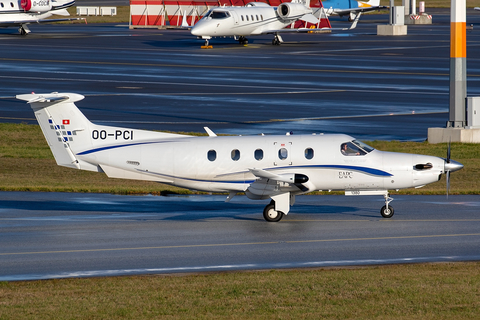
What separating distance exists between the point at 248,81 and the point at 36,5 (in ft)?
131

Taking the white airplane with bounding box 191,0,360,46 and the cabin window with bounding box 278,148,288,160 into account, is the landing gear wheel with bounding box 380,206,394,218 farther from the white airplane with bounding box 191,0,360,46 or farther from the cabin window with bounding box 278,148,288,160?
the white airplane with bounding box 191,0,360,46

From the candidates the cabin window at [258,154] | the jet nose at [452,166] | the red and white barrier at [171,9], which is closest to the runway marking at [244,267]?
the jet nose at [452,166]

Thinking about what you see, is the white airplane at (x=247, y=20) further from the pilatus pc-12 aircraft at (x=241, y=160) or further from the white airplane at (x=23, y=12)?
the pilatus pc-12 aircraft at (x=241, y=160)

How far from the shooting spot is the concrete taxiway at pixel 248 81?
38.1m

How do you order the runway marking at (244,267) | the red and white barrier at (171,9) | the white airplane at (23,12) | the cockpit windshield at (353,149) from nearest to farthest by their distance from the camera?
1. the runway marking at (244,267)
2. the cockpit windshield at (353,149)
3. the white airplane at (23,12)
4. the red and white barrier at (171,9)

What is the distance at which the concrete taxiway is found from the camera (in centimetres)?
3806

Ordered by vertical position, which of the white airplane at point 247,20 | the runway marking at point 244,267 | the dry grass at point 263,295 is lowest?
the runway marking at point 244,267

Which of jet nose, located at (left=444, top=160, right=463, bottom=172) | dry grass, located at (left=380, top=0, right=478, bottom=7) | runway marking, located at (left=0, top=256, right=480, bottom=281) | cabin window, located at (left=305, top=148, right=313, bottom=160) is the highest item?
dry grass, located at (left=380, top=0, right=478, bottom=7)

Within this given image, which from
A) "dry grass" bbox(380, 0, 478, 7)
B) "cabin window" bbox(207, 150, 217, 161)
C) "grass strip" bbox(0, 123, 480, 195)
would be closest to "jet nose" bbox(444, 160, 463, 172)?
"grass strip" bbox(0, 123, 480, 195)

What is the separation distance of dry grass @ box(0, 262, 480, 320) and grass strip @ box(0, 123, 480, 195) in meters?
11.0

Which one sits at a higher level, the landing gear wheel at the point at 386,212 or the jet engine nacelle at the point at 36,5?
the jet engine nacelle at the point at 36,5

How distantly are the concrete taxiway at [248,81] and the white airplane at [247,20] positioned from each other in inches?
61.2

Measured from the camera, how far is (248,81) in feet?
167

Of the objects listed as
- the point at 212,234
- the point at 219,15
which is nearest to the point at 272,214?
the point at 212,234
